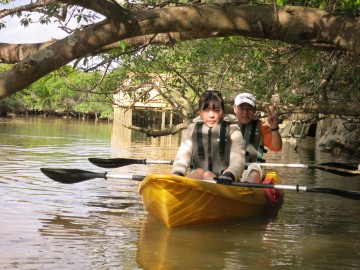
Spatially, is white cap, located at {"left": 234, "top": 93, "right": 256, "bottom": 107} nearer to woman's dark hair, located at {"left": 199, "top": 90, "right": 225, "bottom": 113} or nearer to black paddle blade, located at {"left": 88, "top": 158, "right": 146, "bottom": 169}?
woman's dark hair, located at {"left": 199, "top": 90, "right": 225, "bottom": 113}

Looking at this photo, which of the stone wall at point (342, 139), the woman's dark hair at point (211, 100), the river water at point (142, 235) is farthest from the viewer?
the stone wall at point (342, 139)

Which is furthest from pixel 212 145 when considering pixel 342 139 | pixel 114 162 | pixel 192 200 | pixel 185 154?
pixel 342 139

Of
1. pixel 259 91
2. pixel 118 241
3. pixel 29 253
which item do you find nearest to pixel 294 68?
pixel 259 91

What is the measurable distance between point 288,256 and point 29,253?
8.39 feet

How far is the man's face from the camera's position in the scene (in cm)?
810

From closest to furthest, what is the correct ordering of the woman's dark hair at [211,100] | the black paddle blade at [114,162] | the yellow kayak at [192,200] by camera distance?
the yellow kayak at [192,200]
the woman's dark hair at [211,100]
the black paddle blade at [114,162]

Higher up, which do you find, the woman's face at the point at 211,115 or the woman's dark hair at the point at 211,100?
the woman's dark hair at the point at 211,100

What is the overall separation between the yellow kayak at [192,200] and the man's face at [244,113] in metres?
0.94

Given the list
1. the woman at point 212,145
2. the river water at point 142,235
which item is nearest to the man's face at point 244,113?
the woman at point 212,145

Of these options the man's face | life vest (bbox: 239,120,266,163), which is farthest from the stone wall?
the man's face

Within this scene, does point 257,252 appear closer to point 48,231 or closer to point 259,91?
point 48,231

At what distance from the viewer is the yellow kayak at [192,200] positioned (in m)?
6.56

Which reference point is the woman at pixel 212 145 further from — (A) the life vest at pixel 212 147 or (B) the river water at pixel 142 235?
(B) the river water at pixel 142 235

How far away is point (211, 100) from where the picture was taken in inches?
278
